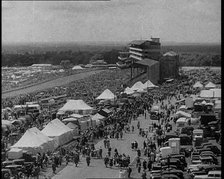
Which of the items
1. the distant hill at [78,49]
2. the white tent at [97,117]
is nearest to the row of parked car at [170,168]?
the distant hill at [78,49]

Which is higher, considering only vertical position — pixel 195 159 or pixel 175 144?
pixel 175 144

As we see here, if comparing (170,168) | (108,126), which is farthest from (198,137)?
(170,168)

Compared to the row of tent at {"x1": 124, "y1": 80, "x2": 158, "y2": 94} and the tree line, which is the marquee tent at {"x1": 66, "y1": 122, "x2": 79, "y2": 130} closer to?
the tree line

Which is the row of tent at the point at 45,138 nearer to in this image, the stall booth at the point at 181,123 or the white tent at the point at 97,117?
the white tent at the point at 97,117

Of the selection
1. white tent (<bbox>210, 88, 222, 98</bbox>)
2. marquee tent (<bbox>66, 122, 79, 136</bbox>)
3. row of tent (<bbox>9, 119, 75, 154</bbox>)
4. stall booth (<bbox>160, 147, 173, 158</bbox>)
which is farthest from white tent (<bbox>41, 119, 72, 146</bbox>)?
white tent (<bbox>210, 88, 222, 98</bbox>)

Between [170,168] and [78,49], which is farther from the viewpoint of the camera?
[78,49]

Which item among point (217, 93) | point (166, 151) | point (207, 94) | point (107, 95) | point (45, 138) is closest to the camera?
point (166, 151)

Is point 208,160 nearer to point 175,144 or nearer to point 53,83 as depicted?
point 175,144
